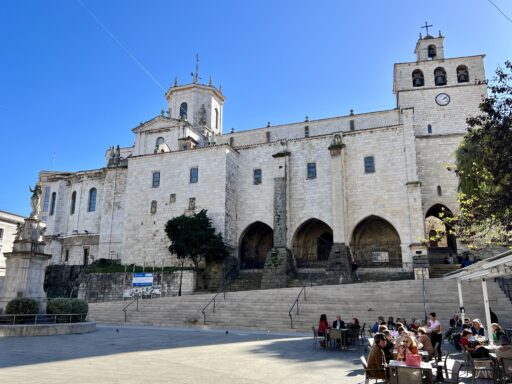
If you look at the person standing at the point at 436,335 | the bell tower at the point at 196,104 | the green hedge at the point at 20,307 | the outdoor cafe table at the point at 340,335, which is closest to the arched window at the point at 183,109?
the bell tower at the point at 196,104

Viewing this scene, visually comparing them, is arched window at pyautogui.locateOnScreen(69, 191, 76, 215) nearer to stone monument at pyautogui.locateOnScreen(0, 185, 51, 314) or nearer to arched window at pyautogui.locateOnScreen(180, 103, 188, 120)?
arched window at pyautogui.locateOnScreen(180, 103, 188, 120)

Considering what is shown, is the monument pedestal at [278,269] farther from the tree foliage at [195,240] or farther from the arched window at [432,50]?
the arched window at [432,50]

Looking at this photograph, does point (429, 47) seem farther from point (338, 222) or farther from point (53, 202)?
point (53, 202)

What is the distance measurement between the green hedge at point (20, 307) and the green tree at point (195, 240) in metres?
13.8

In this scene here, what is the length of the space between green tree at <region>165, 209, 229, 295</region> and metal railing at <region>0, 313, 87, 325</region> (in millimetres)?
12119

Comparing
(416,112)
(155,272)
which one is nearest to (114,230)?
(155,272)

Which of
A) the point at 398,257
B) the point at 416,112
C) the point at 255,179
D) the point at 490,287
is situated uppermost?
the point at 416,112

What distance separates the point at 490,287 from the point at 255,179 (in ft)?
58.7

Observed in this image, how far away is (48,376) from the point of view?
276 inches

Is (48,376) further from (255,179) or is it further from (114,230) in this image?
(114,230)

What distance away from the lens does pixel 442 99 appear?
33688mm

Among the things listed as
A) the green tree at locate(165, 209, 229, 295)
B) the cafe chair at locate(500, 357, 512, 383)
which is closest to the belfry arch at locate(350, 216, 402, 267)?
the green tree at locate(165, 209, 229, 295)

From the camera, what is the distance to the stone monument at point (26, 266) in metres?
14.3

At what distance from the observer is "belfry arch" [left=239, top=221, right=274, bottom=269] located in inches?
1248
